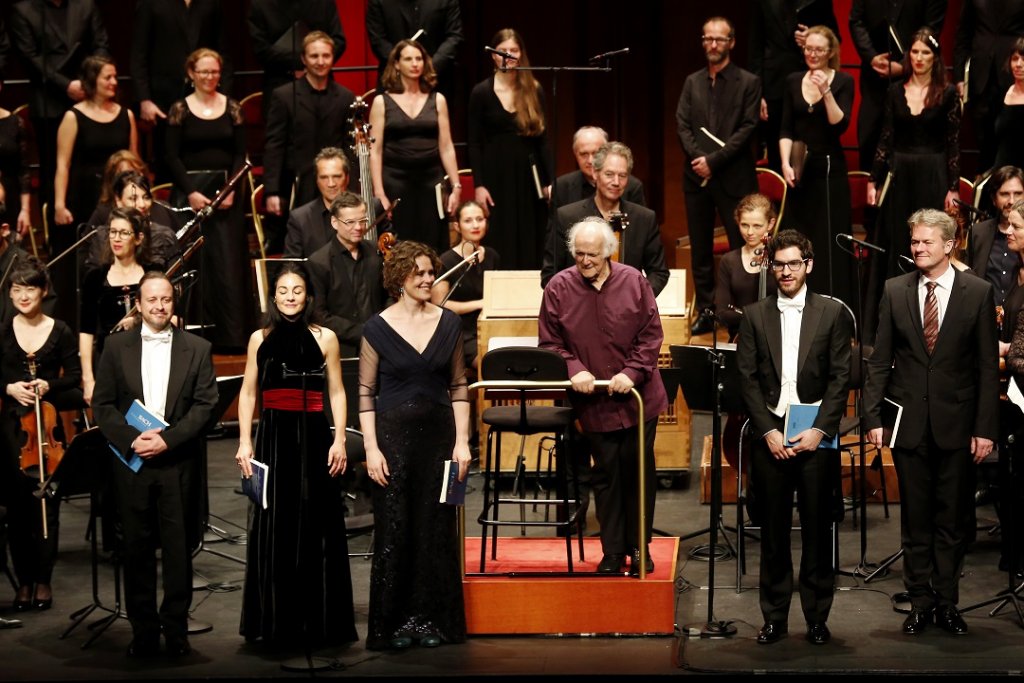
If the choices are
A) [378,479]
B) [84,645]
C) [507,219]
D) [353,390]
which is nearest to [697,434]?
[507,219]

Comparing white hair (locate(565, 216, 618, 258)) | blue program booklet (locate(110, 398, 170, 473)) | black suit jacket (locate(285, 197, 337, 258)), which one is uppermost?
black suit jacket (locate(285, 197, 337, 258))

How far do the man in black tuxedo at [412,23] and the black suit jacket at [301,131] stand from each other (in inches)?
15.9

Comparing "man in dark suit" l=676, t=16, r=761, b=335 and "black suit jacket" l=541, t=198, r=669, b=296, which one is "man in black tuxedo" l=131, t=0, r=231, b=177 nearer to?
"man in dark suit" l=676, t=16, r=761, b=335

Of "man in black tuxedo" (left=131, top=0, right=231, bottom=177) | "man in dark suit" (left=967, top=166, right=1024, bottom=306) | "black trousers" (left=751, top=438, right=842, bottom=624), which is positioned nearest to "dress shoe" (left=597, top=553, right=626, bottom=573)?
"black trousers" (left=751, top=438, right=842, bottom=624)

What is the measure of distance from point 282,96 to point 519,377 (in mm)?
3156

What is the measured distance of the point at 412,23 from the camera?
855 cm

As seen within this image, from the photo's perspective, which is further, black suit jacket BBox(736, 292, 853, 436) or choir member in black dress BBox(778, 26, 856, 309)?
choir member in black dress BBox(778, 26, 856, 309)

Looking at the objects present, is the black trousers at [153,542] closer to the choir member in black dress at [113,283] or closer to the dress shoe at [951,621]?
the choir member in black dress at [113,283]

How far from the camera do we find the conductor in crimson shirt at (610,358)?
579cm

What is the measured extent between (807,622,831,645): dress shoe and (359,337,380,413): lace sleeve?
1.69m

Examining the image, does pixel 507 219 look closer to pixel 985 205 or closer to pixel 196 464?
pixel 985 205

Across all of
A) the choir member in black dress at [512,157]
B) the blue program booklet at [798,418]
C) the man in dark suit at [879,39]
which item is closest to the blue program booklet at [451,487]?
the blue program booklet at [798,418]

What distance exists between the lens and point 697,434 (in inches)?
329

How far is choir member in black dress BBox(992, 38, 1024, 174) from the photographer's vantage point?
765 centimetres
